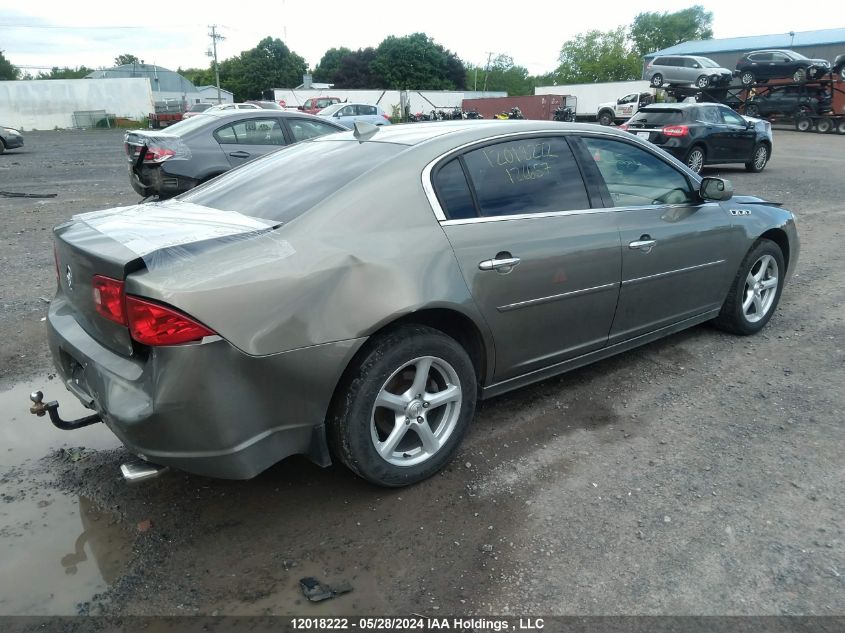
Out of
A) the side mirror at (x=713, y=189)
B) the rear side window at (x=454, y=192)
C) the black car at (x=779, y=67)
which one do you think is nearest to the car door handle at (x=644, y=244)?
the side mirror at (x=713, y=189)

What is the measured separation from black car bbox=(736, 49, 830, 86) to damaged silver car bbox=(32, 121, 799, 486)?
29.1 m

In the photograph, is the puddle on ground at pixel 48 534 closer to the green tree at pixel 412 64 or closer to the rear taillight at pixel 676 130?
→ the rear taillight at pixel 676 130

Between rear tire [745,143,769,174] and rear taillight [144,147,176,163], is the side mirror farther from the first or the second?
rear tire [745,143,769,174]

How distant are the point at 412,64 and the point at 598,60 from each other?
2700cm

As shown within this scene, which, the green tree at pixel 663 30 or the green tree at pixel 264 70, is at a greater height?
the green tree at pixel 663 30

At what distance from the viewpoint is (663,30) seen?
301ft

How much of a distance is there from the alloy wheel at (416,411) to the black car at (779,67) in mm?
31152

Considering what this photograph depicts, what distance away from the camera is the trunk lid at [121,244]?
2.44 metres

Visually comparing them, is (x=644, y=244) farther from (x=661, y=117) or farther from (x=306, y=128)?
(x=661, y=117)

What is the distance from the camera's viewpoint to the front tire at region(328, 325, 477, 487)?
269cm

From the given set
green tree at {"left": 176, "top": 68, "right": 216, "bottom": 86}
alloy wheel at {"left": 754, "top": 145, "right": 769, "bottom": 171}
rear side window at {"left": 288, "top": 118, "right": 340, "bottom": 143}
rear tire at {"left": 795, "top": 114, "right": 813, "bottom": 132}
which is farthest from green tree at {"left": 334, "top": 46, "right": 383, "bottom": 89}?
rear side window at {"left": 288, "top": 118, "right": 340, "bottom": 143}

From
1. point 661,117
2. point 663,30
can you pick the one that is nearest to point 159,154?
point 661,117

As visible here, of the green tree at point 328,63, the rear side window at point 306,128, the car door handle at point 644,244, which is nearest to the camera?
the car door handle at point 644,244

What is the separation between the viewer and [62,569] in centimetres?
249
